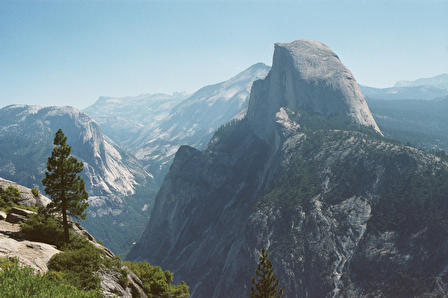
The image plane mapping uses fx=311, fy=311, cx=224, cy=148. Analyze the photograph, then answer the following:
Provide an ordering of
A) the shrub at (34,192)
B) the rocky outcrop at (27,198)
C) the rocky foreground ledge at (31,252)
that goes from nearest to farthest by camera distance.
→ 1. the rocky foreground ledge at (31,252)
2. the rocky outcrop at (27,198)
3. the shrub at (34,192)

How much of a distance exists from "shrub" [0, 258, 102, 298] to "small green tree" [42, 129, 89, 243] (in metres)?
12.2

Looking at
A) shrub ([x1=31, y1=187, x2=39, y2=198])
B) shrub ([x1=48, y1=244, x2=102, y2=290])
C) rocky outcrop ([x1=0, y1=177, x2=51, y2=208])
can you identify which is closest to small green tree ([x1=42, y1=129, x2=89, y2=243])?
shrub ([x1=48, y1=244, x2=102, y2=290])

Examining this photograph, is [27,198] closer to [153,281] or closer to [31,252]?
[31,252]

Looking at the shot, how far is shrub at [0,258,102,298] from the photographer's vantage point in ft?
72.9

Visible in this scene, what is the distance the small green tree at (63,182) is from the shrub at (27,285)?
40.0ft

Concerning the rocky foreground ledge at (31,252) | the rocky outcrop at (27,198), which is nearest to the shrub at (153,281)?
the rocky foreground ledge at (31,252)

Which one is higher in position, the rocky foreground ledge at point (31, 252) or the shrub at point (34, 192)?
the shrub at point (34, 192)

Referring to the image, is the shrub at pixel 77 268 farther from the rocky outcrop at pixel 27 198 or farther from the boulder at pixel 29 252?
the rocky outcrop at pixel 27 198

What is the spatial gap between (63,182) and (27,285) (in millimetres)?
16555

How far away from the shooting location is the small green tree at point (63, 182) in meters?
37.6

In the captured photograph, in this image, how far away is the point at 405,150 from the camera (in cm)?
12406

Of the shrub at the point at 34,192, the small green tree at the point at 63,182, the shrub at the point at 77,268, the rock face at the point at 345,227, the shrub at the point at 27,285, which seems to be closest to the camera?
the shrub at the point at 27,285

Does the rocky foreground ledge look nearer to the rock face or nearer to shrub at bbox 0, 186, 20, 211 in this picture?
shrub at bbox 0, 186, 20, 211

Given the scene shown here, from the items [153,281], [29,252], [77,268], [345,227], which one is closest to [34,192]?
[29,252]
